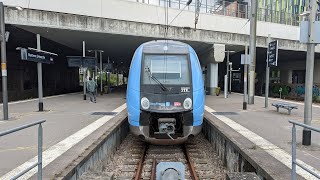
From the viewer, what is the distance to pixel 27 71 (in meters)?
24.9

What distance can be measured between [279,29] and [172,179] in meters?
25.4

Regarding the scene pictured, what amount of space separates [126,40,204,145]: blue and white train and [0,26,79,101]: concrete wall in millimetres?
11757

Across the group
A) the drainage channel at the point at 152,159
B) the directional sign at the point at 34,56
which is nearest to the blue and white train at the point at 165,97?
the drainage channel at the point at 152,159

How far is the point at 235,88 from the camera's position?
41125mm

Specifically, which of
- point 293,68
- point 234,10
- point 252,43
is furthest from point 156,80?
point 293,68

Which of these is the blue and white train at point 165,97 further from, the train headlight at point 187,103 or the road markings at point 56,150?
the road markings at point 56,150

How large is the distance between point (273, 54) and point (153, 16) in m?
9.69

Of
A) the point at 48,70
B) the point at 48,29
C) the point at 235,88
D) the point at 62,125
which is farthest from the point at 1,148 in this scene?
the point at 235,88

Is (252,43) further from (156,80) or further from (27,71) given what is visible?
(27,71)

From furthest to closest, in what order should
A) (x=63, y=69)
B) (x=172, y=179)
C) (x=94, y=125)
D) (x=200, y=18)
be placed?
(x=63, y=69) < (x=200, y=18) < (x=94, y=125) < (x=172, y=179)

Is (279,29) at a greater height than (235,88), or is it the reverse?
(279,29)

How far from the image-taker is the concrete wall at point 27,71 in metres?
20.2

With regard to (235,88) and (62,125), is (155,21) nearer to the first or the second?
(62,125)

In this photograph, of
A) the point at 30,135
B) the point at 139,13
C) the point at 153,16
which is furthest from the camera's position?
the point at 153,16
